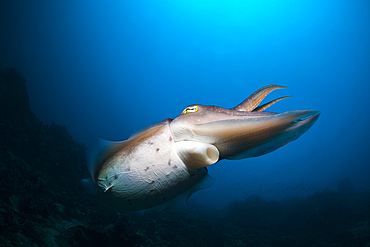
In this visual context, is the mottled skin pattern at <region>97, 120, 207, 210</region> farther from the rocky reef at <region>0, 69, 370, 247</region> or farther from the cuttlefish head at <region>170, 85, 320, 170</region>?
the rocky reef at <region>0, 69, 370, 247</region>

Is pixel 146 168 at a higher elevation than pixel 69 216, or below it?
higher

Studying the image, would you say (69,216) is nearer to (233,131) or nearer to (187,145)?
(187,145)

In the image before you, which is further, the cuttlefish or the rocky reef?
the rocky reef

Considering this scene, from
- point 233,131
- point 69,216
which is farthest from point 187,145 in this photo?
point 69,216

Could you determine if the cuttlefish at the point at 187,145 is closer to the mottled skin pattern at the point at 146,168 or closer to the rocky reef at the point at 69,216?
Result: the mottled skin pattern at the point at 146,168

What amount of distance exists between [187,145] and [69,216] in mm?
6346

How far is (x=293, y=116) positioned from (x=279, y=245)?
429 inches

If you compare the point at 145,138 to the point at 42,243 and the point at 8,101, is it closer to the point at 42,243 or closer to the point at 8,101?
the point at 42,243

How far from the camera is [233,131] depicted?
971 millimetres

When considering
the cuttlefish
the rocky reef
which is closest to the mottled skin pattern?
the cuttlefish

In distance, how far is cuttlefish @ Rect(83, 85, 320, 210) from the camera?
0.94m

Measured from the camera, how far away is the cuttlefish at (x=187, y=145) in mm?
938

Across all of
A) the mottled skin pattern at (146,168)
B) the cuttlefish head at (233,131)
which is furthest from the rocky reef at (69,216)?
the cuttlefish head at (233,131)

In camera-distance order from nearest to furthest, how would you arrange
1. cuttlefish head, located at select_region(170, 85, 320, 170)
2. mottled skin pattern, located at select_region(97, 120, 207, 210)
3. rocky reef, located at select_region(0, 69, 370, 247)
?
cuttlefish head, located at select_region(170, 85, 320, 170)
mottled skin pattern, located at select_region(97, 120, 207, 210)
rocky reef, located at select_region(0, 69, 370, 247)
